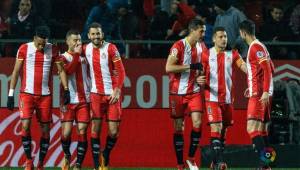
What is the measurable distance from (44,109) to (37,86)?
381 mm

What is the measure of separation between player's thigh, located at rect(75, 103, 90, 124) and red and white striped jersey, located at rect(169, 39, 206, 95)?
4.54 ft

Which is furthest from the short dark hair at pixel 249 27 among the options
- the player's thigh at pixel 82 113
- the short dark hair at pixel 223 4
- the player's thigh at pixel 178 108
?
the short dark hair at pixel 223 4

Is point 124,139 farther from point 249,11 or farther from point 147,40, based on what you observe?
point 249,11

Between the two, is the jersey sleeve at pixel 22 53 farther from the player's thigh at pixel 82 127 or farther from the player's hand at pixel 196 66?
the player's hand at pixel 196 66

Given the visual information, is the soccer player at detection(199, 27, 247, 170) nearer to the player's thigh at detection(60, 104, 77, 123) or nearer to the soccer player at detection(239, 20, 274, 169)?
the soccer player at detection(239, 20, 274, 169)

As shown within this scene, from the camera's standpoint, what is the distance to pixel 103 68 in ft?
55.7

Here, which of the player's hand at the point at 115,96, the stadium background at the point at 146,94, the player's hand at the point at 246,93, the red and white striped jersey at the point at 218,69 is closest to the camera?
the player's hand at the point at 115,96

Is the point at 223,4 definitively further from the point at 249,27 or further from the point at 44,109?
the point at 44,109

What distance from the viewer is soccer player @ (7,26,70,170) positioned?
1720 cm

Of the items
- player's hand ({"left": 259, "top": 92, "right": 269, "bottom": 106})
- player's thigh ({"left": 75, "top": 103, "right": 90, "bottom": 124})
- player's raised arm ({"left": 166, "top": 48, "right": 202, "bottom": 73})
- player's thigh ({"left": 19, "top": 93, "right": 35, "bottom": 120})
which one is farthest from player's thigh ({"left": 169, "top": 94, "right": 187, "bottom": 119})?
player's thigh ({"left": 19, "top": 93, "right": 35, "bottom": 120})

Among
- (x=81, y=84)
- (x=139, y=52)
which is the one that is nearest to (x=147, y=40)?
(x=139, y=52)

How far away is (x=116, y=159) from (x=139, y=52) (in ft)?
7.26

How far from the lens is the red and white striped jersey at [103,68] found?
55.5 feet

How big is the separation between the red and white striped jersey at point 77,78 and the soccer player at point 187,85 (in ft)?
4.44
